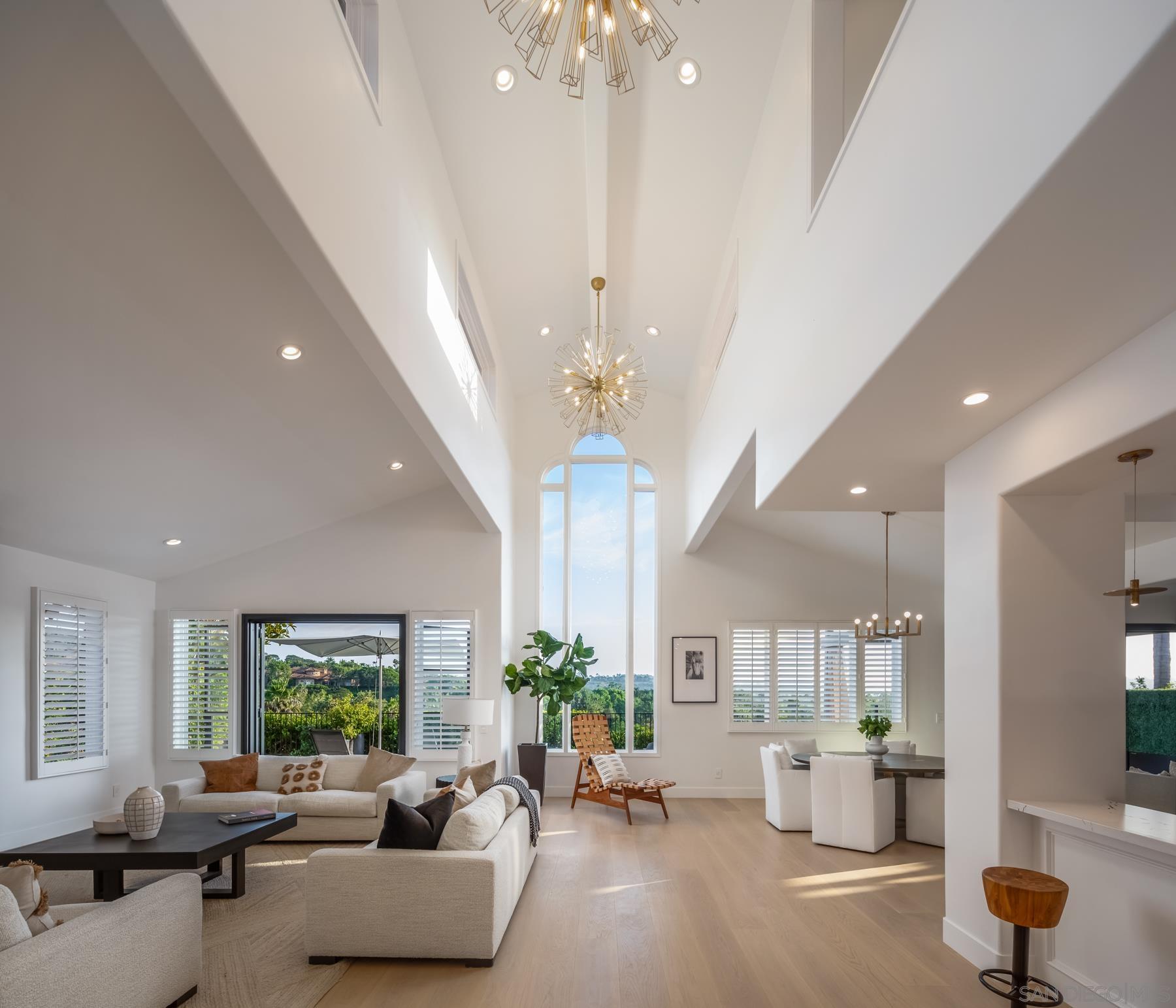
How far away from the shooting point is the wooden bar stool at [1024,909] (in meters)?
3.63

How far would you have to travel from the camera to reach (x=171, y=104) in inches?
122

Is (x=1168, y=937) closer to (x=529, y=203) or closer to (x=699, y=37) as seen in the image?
(x=699, y=37)

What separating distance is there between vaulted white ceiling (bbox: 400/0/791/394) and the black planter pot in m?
4.60

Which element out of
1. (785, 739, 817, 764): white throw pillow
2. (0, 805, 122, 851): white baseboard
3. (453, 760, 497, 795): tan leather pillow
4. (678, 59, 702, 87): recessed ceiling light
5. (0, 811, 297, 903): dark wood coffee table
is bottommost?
(0, 805, 122, 851): white baseboard

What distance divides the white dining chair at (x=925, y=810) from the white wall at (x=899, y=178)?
3565 mm

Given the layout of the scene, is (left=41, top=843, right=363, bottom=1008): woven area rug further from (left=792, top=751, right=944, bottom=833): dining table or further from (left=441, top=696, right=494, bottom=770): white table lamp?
(left=792, top=751, right=944, bottom=833): dining table

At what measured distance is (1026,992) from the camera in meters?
3.76

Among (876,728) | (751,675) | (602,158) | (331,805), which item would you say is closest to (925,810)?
(876,728)

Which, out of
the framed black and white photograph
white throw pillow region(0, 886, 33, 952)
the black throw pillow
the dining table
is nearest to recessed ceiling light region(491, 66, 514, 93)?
the black throw pillow

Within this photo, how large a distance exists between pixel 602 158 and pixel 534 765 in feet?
21.1

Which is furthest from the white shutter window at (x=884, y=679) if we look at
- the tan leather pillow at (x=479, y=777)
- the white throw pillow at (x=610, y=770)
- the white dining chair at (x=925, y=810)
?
the tan leather pillow at (x=479, y=777)

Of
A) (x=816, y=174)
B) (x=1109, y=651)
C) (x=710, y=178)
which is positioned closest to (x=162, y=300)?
(x=816, y=174)

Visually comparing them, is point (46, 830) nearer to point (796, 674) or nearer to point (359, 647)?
point (359, 647)

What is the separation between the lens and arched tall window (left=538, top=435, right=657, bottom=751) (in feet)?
35.1
